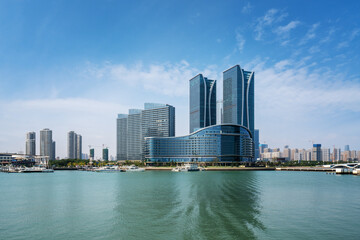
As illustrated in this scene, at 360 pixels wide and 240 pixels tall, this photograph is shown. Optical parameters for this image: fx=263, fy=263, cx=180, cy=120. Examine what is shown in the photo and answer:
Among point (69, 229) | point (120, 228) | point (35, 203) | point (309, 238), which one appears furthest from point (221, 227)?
point (35, 203)

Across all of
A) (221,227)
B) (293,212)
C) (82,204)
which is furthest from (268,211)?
(82,204)

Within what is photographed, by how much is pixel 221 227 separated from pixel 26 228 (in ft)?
75.5

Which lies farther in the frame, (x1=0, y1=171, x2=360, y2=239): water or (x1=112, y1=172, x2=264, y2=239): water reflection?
(x1=0, y1=171, x2=360, y2=239): water

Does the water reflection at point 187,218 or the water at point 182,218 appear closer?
the water reflection at point 187,218

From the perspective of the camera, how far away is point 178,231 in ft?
95.3

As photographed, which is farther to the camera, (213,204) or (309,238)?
(213,204)

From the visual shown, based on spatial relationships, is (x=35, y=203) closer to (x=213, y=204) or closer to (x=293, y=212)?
(x=213, y=204)

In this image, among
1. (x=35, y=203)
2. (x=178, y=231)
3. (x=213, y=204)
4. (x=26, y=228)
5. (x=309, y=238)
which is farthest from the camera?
(x=35, y=203)

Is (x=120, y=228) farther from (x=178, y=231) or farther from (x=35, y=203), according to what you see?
(x=35, y=203)

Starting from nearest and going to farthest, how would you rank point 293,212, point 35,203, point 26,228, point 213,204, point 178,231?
point 178,231
point 26,228
point 293,212
point 213,204
point 35,203

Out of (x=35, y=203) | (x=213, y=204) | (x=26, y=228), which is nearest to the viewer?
(x=26, y=228)

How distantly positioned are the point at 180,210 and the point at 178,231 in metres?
9.92

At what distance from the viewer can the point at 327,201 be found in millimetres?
47656

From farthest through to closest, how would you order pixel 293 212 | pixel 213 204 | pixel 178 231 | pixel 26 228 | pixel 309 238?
pixel 213 204 → pixel 293 212 → pixel 26 228 → pixel 178 231 → pixel 309 238
